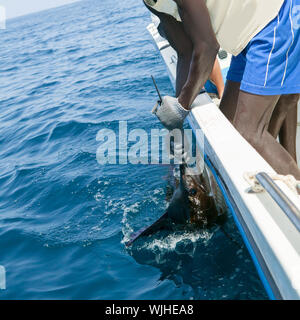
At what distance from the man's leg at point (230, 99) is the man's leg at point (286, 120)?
302mm

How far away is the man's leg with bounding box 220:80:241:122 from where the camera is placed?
2.52 metres

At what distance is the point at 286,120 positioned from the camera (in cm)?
247

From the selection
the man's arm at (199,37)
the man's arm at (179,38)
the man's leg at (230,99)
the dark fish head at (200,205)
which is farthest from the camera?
the dark fish head at (200,205)

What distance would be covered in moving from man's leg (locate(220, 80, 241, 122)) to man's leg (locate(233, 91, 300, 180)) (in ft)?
1.42

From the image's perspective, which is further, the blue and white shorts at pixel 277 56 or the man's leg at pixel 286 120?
the man's leg at pixel 286 120

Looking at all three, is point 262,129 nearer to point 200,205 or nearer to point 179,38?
point 179,38

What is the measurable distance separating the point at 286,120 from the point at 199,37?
2.94 ft

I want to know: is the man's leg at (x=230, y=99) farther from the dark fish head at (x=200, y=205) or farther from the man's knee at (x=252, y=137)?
the dark fish head at (x=200, y=205)

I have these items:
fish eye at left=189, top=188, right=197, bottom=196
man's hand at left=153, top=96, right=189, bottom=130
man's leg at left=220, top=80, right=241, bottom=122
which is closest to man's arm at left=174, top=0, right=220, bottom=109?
man's hand at left=153, top=96, right=189, bottom=130

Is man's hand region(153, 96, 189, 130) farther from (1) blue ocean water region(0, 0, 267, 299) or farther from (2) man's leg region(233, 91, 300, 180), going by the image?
(1) blue ocean water region(0, 0, 267, 299)

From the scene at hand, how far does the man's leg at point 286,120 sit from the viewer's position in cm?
230

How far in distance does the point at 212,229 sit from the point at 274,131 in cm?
103

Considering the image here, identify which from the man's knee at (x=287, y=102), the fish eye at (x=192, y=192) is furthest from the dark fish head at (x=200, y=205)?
the man's knee at (x=287, y=102)
